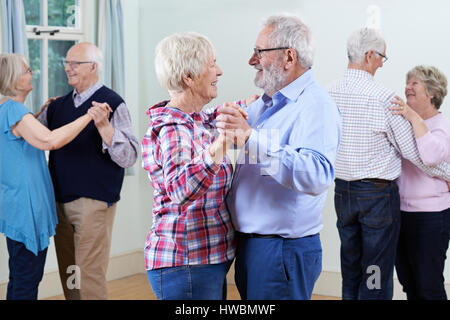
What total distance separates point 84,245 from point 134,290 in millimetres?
1417

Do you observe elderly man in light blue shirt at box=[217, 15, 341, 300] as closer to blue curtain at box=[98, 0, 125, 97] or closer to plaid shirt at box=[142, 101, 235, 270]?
plaid shirt at box=[142, 101, 235, 270]

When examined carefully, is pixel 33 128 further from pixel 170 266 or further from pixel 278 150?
pixel 278 150

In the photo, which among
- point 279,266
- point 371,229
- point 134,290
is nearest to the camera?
point 279,266

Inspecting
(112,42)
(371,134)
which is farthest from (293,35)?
(112,42)

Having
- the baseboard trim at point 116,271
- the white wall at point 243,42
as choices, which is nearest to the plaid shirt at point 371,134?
the white wall at point 243,42

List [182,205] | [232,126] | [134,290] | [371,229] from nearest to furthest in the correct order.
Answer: [232,126]
[182,205]
[371,229]
[134,290]

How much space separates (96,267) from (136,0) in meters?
2.72

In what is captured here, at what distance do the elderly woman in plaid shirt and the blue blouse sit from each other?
1700mm

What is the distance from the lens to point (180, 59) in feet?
6.65

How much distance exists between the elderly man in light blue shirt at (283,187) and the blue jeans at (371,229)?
1.38 meters

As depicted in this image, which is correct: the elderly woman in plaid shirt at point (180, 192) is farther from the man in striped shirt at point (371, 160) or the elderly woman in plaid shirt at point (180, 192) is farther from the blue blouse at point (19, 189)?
the blue blouse at point (19, 189)

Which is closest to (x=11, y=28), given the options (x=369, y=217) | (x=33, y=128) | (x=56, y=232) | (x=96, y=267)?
(x=33, y=128)

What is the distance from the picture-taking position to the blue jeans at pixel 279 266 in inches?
77.8

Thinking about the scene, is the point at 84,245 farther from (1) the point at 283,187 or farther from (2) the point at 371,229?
(1) the point at 283,187
